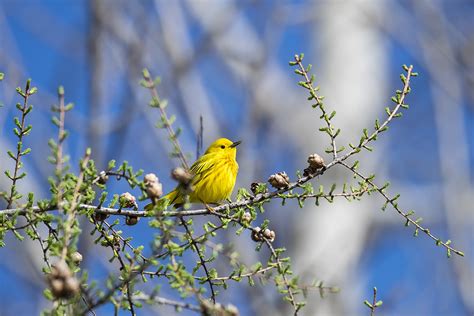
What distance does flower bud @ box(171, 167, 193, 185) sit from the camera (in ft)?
5.01

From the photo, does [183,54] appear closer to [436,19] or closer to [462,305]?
[436,19]

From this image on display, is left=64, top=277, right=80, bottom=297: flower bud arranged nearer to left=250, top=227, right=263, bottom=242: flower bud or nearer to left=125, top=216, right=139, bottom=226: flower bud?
left=250, top=227, right=263, bottom=242: flower bud

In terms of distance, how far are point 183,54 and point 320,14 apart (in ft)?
8.95

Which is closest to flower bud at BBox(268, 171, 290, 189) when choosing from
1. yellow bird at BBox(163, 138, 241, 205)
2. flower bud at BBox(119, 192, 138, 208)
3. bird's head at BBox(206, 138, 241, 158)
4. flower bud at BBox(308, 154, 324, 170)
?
flower bud at BBox(308, 154, 324, 170)

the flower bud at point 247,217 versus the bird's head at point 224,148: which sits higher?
the bird's head at point 224,148

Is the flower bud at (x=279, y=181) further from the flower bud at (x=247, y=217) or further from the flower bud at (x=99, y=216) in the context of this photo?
the flower bud at (x=99, y=216)

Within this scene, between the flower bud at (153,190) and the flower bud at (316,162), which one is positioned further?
the flower bud at (316,162)

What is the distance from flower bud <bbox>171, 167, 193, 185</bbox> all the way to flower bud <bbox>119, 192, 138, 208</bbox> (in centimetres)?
50

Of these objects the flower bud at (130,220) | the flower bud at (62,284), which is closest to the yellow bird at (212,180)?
the flower bud at (130,220)

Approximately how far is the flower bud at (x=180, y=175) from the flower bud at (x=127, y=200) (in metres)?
0.50

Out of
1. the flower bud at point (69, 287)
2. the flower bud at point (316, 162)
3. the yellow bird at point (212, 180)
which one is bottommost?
the flower bud at point (69, 287)

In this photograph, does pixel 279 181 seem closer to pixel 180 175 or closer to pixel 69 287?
pixel 180 175

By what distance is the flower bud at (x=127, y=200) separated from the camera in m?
2.00

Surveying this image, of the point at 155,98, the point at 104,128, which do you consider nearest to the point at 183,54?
the point at 104,128
